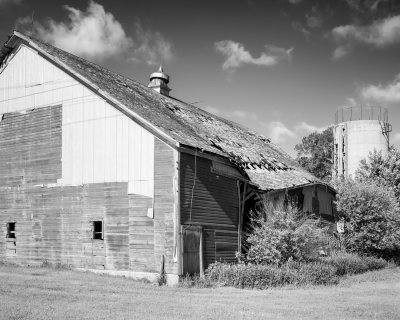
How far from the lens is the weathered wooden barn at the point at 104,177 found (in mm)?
17406

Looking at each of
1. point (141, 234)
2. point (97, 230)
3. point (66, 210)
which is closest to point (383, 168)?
point (141, 234)

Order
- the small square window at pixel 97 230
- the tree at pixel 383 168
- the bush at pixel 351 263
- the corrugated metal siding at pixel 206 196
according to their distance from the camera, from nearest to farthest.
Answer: the corrugated metal siding at pixel 206 196, the small square window at pixel 97 230, the bush at pixel 351 263, the tree at pixel 383 168

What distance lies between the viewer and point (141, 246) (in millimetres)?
17453

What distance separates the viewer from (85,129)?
1911 cm

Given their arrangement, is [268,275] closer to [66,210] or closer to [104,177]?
[104,177]

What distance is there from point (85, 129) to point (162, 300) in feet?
28.4

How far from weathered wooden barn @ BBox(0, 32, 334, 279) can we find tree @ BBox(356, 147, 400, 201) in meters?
16.5

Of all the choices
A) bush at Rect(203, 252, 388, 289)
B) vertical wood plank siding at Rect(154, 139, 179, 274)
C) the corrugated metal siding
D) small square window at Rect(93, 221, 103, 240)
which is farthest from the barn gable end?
bush at Rect(203, 252, 388, 289)

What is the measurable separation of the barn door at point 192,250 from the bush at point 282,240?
2613 mm

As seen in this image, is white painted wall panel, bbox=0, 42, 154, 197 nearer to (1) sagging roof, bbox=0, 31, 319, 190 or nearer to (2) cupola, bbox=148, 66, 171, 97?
(1) sagging roof, bbox=0, 31, 319, 190

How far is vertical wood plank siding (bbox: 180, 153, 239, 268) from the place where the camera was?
17.6 m

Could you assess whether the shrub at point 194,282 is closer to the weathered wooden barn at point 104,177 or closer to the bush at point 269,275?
the bush at point 269,275

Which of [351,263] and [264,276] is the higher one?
[264,276]

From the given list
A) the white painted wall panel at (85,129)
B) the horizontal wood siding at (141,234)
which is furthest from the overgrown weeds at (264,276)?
the white painted wall panel at (85,129)
